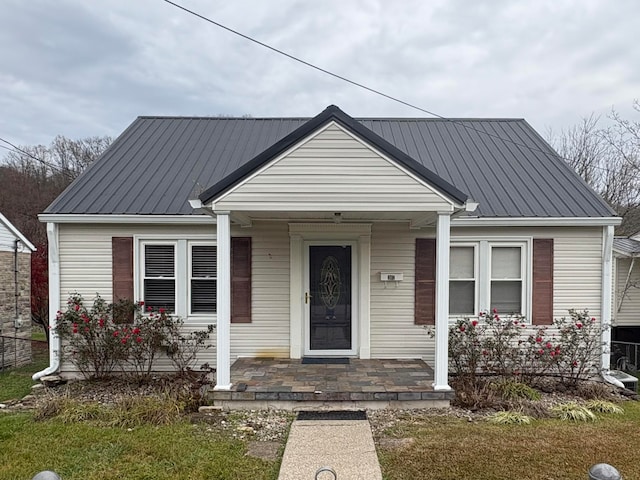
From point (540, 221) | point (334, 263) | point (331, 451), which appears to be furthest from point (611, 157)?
point (331, 451)

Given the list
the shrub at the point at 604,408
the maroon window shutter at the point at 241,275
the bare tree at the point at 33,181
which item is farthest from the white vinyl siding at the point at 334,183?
the bare tree at the point at 33,181

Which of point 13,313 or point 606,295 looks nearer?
point 606,295

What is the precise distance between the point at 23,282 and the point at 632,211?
21.5m

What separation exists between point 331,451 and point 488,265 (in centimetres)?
451

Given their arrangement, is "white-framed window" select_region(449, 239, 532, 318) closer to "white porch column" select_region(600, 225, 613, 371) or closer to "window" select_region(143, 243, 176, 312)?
"white porch column" select_region(600, 225, 613, 371)

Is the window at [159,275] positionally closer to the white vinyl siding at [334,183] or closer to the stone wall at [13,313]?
the white vinyl siding at [334,183]

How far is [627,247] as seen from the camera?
10000 mm

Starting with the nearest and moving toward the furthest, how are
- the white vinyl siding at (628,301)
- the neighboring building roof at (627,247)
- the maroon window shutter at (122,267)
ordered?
the maroon window shutter at (122,267)
the neighboring building roof at (627,247)
the white vinyl siding at (628,301)

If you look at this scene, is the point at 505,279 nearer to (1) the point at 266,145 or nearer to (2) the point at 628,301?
(2) the point at 628,301

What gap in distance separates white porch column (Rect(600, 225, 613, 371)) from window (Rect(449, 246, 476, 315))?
217cm

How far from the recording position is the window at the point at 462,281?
24.6ft

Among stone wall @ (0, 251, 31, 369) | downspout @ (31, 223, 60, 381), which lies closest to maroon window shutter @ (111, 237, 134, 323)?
downspout @ (31, 223, 60, 381)

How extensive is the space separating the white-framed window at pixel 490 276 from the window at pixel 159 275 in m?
4.97

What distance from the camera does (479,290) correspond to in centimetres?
742
